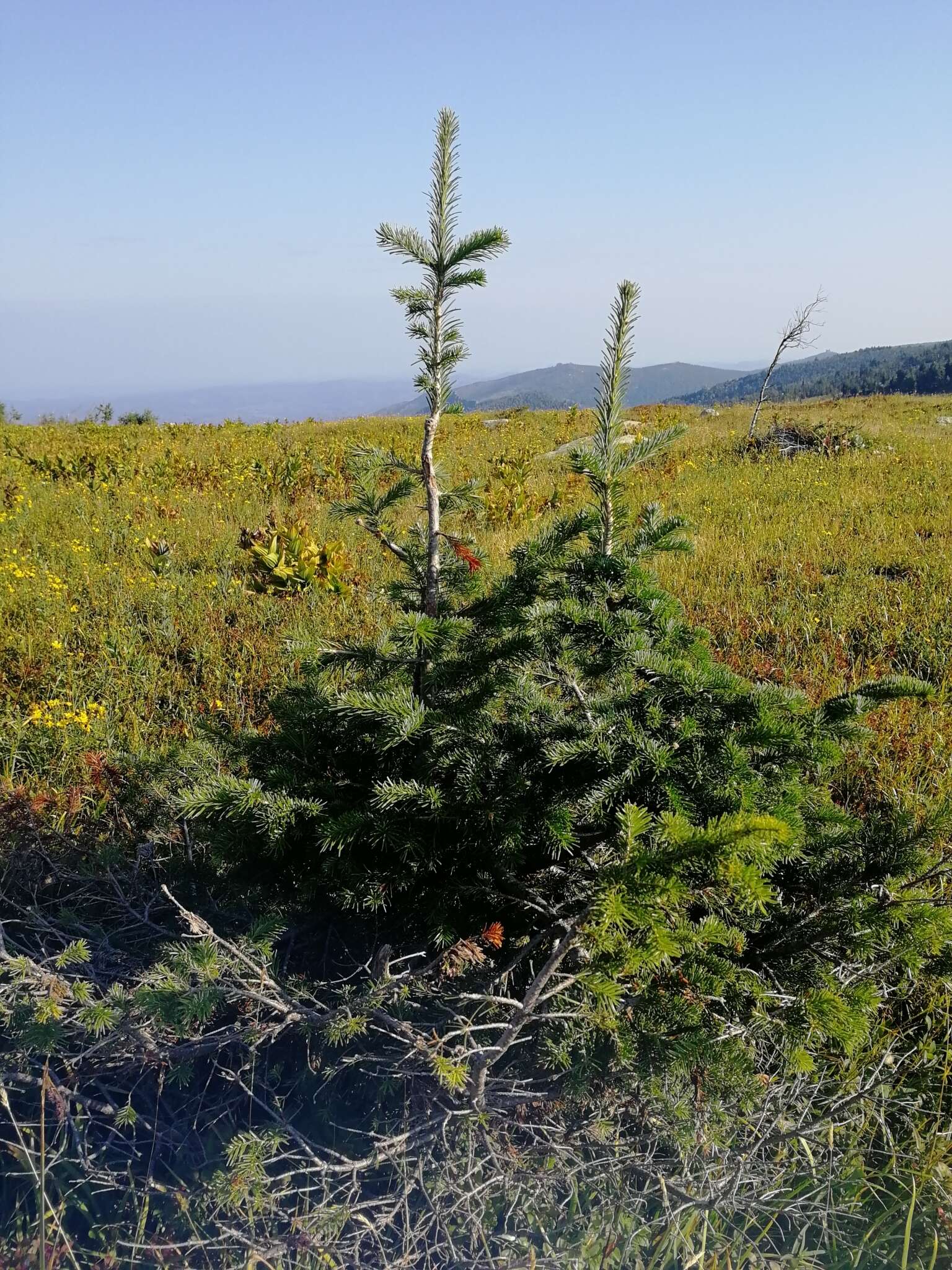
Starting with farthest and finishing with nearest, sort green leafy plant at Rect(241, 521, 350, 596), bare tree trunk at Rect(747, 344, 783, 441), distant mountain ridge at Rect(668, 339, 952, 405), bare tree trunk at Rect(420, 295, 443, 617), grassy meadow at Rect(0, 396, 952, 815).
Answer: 1. distant mountain ridge at Rect(668, 339, 952, 405)
2. bare tree trunk at Rect(747, 344, 783, 441)
3. green leafy plant at Rect(241, 521, 350, 596)
4. grassy meadow at Rect(0, 396, 952, 815)
5. bare tree trunk at Rect(420, 295, 443, 617)

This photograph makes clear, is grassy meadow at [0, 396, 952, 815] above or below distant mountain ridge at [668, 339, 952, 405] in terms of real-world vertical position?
below

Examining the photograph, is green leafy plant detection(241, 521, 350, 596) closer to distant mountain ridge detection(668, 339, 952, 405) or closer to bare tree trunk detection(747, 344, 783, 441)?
bare tree trunk detection(747, 344, 783, 441)

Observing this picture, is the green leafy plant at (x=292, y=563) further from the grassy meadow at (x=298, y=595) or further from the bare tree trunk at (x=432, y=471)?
the bare tree trunk at (x=432, y=471)

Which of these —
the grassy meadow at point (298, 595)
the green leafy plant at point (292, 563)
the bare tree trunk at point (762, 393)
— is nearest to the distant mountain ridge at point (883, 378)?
the bare tree trunk at point (762, 393)

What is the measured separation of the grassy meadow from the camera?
12.9 ft

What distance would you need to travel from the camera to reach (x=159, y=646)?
15.9ft

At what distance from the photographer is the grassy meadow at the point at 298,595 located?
12.9 ft

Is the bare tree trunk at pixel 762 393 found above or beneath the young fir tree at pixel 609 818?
above

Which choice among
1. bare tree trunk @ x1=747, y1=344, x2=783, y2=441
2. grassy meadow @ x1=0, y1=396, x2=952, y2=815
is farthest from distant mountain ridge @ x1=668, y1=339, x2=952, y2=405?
grassy meadow @ x1=0, y1=396, x2=952, y2=815

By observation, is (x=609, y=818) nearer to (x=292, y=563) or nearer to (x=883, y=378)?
(x=292, y=563)

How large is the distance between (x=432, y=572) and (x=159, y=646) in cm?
304

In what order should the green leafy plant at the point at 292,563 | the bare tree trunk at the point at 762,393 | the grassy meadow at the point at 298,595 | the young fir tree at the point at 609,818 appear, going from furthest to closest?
the bare tree trunk at the point at 762,393
the green leafy plant at the point at 292,563
the grassy meadow at the point at 298,595
the young fir tree at the point at 609,818

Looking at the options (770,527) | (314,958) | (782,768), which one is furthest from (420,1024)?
(770,527)

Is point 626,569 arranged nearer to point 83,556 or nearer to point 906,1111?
point 906,1111
